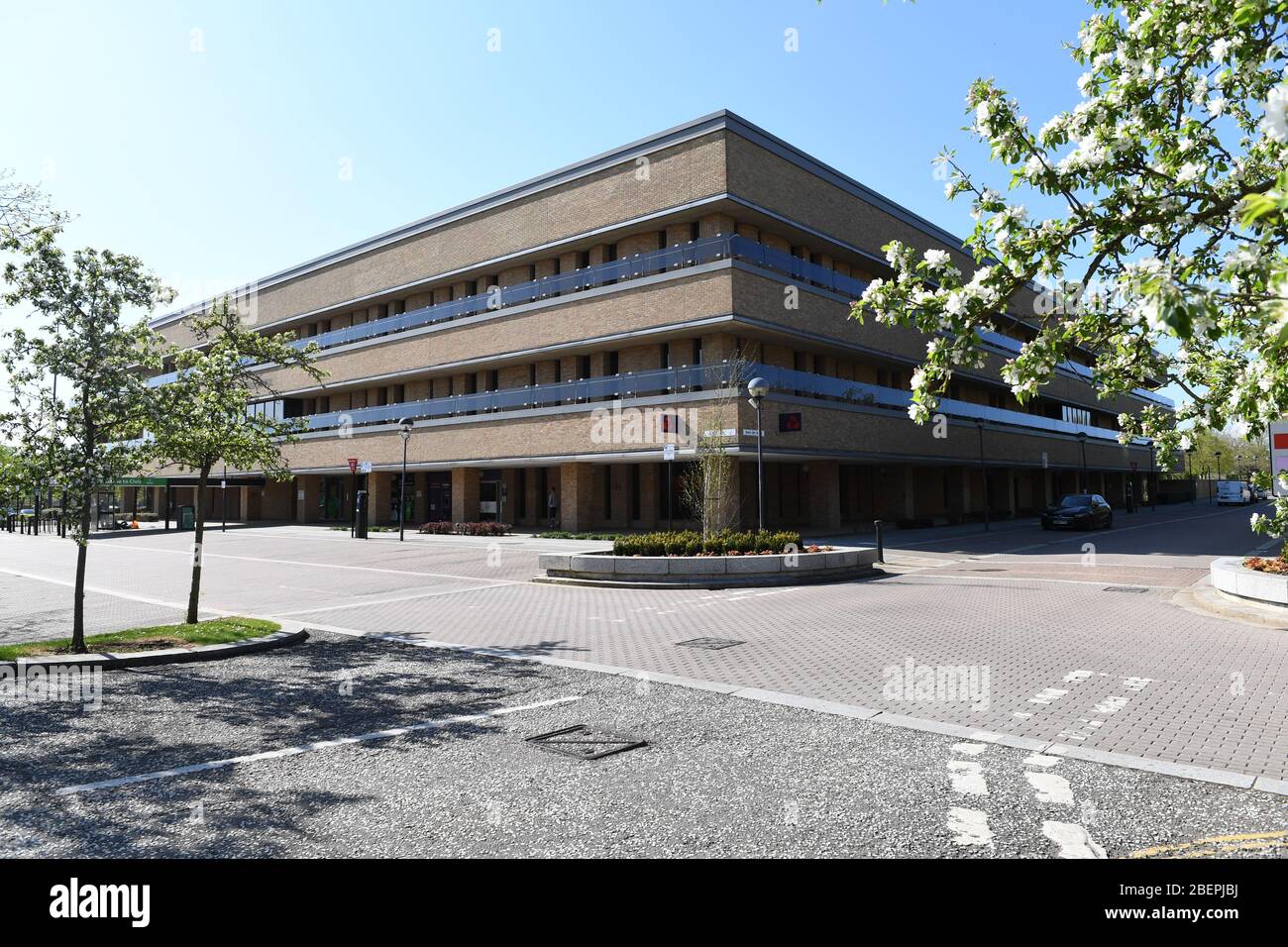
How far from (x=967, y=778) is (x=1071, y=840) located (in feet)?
3.08

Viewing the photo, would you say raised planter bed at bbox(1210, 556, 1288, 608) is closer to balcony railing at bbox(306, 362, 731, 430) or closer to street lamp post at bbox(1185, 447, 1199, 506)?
balcony railing at bbox(306, 362, 731, 430)

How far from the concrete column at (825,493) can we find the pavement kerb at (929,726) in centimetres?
2560

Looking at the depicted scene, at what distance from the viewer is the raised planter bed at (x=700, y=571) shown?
51.6 ft

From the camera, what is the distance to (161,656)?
8594 mm

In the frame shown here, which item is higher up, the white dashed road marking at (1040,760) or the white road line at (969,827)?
the white road line at (969,827)

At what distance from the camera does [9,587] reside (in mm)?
17094

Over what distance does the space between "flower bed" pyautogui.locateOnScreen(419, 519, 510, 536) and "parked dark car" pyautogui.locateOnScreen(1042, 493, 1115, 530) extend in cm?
2279

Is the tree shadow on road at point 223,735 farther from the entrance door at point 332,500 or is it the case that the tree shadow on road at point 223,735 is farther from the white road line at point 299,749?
the entrance door at point 332,500

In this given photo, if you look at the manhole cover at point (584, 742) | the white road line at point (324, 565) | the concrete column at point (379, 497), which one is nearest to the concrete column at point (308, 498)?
the concrete column at point (379, 497)

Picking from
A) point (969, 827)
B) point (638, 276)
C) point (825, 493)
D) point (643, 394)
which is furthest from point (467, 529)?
point (969, 827)

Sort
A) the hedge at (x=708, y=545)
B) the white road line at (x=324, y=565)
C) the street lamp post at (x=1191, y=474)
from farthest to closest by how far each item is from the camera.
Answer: the street lamp post at (x=1191, y=474), the white road line at (x=324, y=565), the hedge at (x=708, y=545)

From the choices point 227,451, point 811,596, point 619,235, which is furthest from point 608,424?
point 227,451

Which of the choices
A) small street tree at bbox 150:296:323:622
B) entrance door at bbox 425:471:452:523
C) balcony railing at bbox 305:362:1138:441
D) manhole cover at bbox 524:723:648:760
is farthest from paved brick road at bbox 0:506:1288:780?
entrance door at bbox 425:471:452:523

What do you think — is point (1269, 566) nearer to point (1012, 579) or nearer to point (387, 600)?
point (1012, 579)
